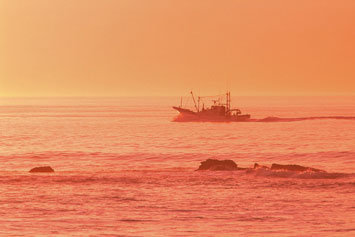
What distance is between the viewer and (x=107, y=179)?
6456 centimetres

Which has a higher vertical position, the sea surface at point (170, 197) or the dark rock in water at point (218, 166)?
the dark rock in water at point (218, 166)

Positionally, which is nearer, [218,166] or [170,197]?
[170,197]

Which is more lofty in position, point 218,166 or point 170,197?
point 218,166

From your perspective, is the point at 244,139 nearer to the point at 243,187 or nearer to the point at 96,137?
the point at 96,137

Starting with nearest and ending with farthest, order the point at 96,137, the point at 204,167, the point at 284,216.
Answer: the point at 284,216 < the point at 204,167 < the point at 96,137

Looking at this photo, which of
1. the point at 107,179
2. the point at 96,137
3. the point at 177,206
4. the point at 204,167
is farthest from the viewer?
the point at 96,137

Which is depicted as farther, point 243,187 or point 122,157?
point 122,157

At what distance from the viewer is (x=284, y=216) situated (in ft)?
152

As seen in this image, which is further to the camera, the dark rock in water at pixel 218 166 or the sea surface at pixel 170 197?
the dark rock in water at pixel 218 166

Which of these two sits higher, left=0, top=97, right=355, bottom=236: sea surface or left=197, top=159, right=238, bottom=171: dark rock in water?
left=197, top=159, right=238, bottom=171: dark rock in water

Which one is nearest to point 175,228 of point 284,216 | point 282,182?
point 284,216

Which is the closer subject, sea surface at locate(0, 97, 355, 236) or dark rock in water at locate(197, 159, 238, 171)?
sea surface at locate(0, 97, 355, 236)

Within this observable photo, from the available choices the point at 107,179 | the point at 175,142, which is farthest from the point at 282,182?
the point at 175,142

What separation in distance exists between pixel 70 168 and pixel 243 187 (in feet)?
77.4
